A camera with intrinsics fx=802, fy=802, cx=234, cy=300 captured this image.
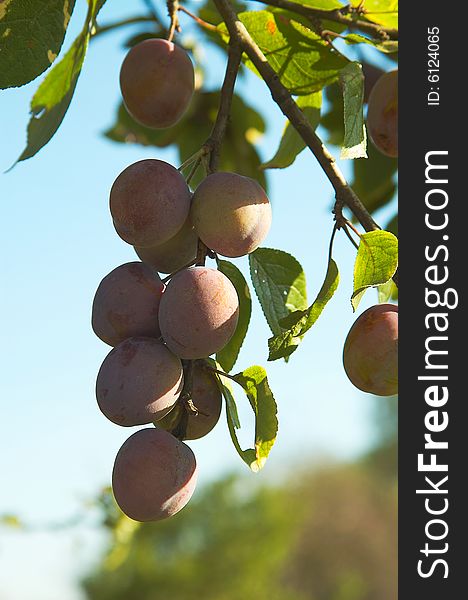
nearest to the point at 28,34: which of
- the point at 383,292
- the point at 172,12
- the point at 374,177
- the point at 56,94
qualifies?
the point at 56,94

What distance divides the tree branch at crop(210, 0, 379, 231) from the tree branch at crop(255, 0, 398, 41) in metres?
0.07

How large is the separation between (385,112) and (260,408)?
0.37 metres

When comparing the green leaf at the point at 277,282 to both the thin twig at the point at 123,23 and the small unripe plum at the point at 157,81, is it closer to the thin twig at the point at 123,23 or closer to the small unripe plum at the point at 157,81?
the small unripe plum at the point at 157,81

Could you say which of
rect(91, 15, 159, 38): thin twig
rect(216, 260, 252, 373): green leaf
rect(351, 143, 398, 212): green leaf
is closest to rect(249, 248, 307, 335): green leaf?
rect(216, 260, 252, 373): green leaf

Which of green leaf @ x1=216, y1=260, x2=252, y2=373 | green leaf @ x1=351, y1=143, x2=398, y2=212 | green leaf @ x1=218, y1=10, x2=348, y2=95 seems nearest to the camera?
green leaf @ x1=216, y1=260, x2=252, y2=373

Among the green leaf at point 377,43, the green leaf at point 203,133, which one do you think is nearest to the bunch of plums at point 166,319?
the green leaf at point 377,43

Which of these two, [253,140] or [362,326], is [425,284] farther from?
[253,140]

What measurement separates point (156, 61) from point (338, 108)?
39 centimetres

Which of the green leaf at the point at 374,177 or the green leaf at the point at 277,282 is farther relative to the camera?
the green leaf at the point at 374,177

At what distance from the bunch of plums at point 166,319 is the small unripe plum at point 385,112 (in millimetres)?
276

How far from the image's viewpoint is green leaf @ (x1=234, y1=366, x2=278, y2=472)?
52 cm

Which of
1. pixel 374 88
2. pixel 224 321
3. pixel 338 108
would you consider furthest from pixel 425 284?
pixel 338 108

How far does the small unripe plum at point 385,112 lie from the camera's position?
758mm

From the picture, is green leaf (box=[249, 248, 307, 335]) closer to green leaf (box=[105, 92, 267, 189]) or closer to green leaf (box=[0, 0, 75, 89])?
green leaf (box=[0, 0, 75, 89])
